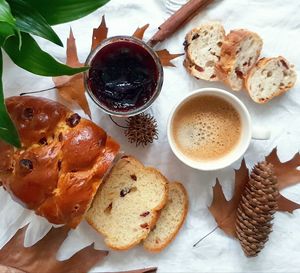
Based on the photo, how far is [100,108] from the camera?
1136 mm

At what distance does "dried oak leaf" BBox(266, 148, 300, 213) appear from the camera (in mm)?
1223

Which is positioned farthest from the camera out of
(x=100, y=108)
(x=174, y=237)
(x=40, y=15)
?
(x=174, y=237)

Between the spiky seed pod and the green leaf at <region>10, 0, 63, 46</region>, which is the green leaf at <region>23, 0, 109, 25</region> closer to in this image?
the green leaf at <region>10, 0, 63, 46</region>

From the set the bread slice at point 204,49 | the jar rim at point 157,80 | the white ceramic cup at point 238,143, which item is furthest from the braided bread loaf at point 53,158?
the bread slice at point 204,49

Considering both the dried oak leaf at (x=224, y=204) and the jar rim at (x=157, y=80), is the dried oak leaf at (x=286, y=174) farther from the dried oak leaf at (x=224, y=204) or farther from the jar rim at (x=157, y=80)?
the jar rim at (x=157, y=80)

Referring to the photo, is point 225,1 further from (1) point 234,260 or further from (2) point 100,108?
(1) point 234,260

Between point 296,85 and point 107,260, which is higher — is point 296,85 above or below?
above

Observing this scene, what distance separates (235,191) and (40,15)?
0.56m

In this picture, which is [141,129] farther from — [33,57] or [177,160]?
[33,57]

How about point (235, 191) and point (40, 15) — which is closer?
point (40, 15)

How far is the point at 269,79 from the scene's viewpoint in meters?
1.21

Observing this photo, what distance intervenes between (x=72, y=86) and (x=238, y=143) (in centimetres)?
37

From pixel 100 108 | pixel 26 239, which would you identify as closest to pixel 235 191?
pixel 100 108

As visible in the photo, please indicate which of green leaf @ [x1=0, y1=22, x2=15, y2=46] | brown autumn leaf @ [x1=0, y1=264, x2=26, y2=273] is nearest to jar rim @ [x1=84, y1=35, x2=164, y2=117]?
green leaf @ [x1=0, y1=22, x2=15, y2=46]
